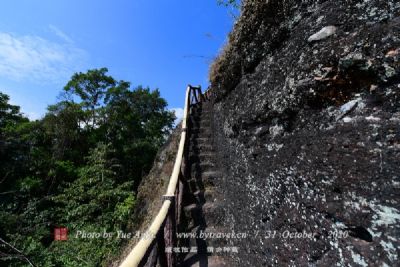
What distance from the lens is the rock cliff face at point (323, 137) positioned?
117 cm

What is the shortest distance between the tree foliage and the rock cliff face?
226 cm

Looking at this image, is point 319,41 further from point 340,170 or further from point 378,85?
point 340,170

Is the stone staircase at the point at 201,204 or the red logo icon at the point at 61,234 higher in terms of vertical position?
the stone staircase at the point at 201,204

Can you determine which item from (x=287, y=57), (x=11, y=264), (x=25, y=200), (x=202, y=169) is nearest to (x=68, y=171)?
(x=25, y=200)

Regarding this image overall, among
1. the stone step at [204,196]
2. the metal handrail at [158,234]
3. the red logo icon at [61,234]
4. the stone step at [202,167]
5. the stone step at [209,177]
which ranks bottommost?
the red logo icon at [61,234]

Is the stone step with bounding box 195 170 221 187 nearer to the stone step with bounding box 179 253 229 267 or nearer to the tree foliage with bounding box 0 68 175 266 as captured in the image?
the stone step with bounding box 179 253 229 267

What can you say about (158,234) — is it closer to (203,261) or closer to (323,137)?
(203,261)

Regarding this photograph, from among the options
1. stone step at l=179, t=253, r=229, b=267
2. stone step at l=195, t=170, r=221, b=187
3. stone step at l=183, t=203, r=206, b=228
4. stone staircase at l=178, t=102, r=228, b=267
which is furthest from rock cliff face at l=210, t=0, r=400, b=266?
stone step at l=195, t=170, r=221, b=187

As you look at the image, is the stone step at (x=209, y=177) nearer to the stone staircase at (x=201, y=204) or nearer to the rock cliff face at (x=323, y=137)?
the stone staircase at (x=201, y=204)

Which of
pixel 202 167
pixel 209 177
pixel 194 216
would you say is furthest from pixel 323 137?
pixel 202 167

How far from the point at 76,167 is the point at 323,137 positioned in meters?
15.1

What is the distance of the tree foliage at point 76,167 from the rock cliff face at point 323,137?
2.26 m

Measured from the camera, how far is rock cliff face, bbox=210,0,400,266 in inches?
46.1

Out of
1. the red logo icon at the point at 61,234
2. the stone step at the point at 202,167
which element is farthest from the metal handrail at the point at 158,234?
the red logo icon at the point at 61,234
